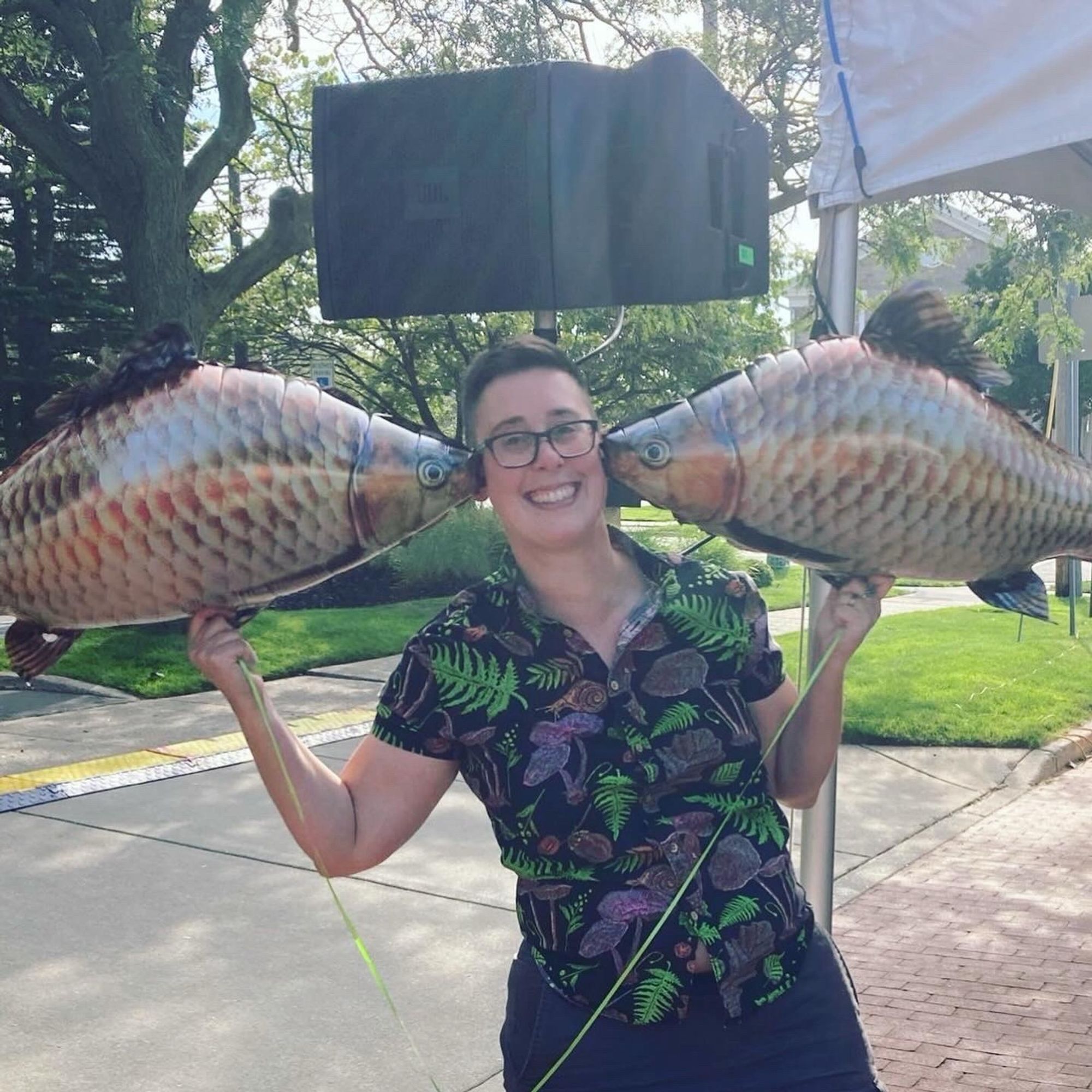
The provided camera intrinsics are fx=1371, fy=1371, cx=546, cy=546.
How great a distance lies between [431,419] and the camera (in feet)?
60.0

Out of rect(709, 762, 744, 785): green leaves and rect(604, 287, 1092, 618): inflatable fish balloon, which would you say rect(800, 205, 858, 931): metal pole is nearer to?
rect(709, 762, 744, 785): green leaves

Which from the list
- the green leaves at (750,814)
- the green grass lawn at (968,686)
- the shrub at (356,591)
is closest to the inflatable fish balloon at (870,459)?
the green leaves at (750,814)

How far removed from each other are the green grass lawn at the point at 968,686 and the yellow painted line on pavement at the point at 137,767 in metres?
2.82

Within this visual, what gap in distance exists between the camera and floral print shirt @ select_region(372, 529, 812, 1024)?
1.84 metres

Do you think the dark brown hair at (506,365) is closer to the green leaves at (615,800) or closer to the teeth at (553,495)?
the teeth at (553,495)

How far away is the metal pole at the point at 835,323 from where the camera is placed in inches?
114

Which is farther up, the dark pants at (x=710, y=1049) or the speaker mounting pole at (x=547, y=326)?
the speaker mounting pole at (x=547, y=326)

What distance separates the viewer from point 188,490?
5.02 ft

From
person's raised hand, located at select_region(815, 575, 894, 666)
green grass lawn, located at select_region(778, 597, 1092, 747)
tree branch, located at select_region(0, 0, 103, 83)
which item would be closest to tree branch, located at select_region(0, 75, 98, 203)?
tree branch, located at select_region(0, 0, 103, 83)

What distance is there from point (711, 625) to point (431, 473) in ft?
1.79

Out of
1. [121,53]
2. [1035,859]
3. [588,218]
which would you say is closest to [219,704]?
[121,53]

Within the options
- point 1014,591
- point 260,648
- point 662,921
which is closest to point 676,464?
point 1014,591

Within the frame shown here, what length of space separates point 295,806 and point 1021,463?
106 cm

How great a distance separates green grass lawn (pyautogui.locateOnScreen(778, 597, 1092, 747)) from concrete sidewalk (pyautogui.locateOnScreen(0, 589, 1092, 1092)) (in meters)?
0.31
